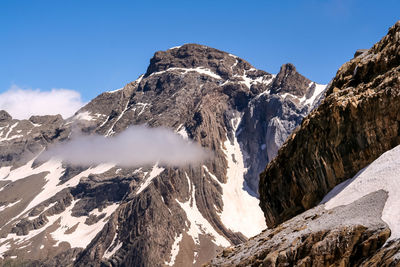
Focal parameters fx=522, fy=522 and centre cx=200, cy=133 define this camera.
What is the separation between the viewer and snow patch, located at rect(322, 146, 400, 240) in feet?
98.9

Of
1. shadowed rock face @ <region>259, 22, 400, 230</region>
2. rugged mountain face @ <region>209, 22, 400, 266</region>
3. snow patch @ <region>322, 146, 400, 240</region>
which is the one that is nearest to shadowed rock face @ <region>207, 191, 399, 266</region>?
rugged mountain face @ <region>209, 22, 400, 266</region>

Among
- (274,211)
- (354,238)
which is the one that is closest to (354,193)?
(354,238)

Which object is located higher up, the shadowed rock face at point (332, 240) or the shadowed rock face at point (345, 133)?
the shadowed rock face at point (345, 133)

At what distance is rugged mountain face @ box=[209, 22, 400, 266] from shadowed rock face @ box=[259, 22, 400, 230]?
0.07 meters

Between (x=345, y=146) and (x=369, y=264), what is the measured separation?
1579 cm

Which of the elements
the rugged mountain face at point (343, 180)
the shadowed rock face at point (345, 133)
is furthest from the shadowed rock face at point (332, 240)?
the shadowed rock face at point (345, 133)

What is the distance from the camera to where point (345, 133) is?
4041cm

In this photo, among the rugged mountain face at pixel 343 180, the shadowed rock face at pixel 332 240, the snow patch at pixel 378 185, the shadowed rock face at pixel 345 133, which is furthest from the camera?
the shadowed rock face at pixel 345 133

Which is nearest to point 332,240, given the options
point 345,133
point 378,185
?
point 378,185

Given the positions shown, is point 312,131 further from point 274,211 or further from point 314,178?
point 274,211

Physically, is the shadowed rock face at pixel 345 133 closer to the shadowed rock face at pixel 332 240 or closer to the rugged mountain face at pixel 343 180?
the rugged mountain face at pixel 343 180

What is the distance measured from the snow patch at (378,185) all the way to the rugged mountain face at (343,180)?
0.28ft

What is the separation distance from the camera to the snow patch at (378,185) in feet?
98.9

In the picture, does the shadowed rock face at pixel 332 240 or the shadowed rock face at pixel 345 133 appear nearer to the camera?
the shadowed rock face at pixel 332 240
